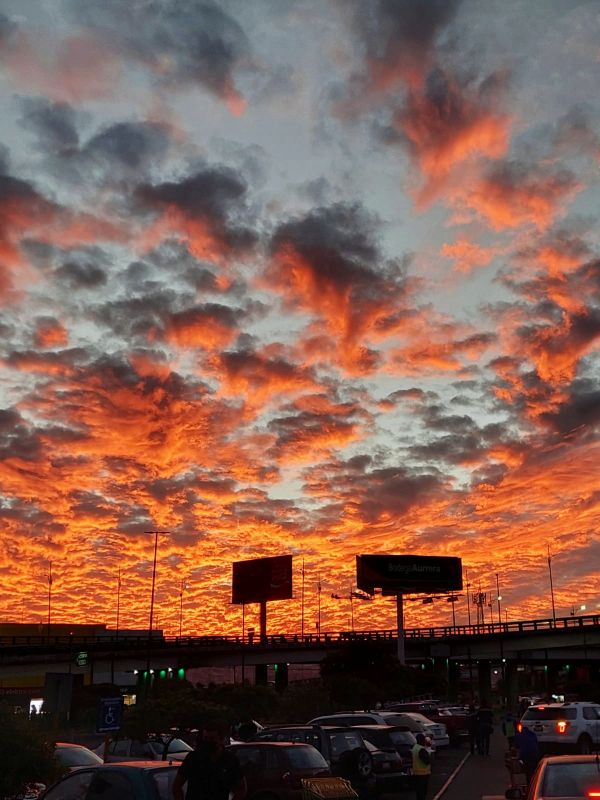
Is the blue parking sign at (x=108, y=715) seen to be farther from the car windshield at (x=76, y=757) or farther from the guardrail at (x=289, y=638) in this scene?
the guardrail at (x=289, y=638)

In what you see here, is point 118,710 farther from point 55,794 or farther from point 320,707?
point 320,707

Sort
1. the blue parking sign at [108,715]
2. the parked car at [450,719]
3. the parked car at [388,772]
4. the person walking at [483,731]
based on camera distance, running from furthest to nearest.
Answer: the parked car at [450,719]
the person walking at [483,731]
the parked car at [388,772]
the blue parking sign at [108,715]

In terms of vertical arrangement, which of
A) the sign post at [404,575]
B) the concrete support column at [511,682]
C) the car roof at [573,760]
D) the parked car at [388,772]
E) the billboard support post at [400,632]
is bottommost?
the parked car at [388,772]

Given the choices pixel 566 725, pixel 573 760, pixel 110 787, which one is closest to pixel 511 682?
pixel 566 725

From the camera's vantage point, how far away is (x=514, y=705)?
4291 inches

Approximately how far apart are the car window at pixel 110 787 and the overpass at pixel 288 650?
286 ft

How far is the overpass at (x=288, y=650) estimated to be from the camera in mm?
97250

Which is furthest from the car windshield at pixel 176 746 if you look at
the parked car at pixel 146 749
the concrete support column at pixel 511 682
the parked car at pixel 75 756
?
the concrete support column at pixel 511 682

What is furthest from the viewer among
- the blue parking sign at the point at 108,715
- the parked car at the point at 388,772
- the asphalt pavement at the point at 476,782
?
the asphalt pavement at the point at 476,782

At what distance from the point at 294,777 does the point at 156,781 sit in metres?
5.52

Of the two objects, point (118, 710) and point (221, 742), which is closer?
point (221, 742)

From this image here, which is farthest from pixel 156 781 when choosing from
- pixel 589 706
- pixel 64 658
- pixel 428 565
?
pixel 428 565

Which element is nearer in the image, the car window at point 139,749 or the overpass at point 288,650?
the car window at point 139,749

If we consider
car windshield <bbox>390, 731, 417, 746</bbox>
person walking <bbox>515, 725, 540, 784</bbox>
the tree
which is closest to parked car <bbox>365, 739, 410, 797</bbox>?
car windshield <bbox>390, 731, 417, 746</bbox>
